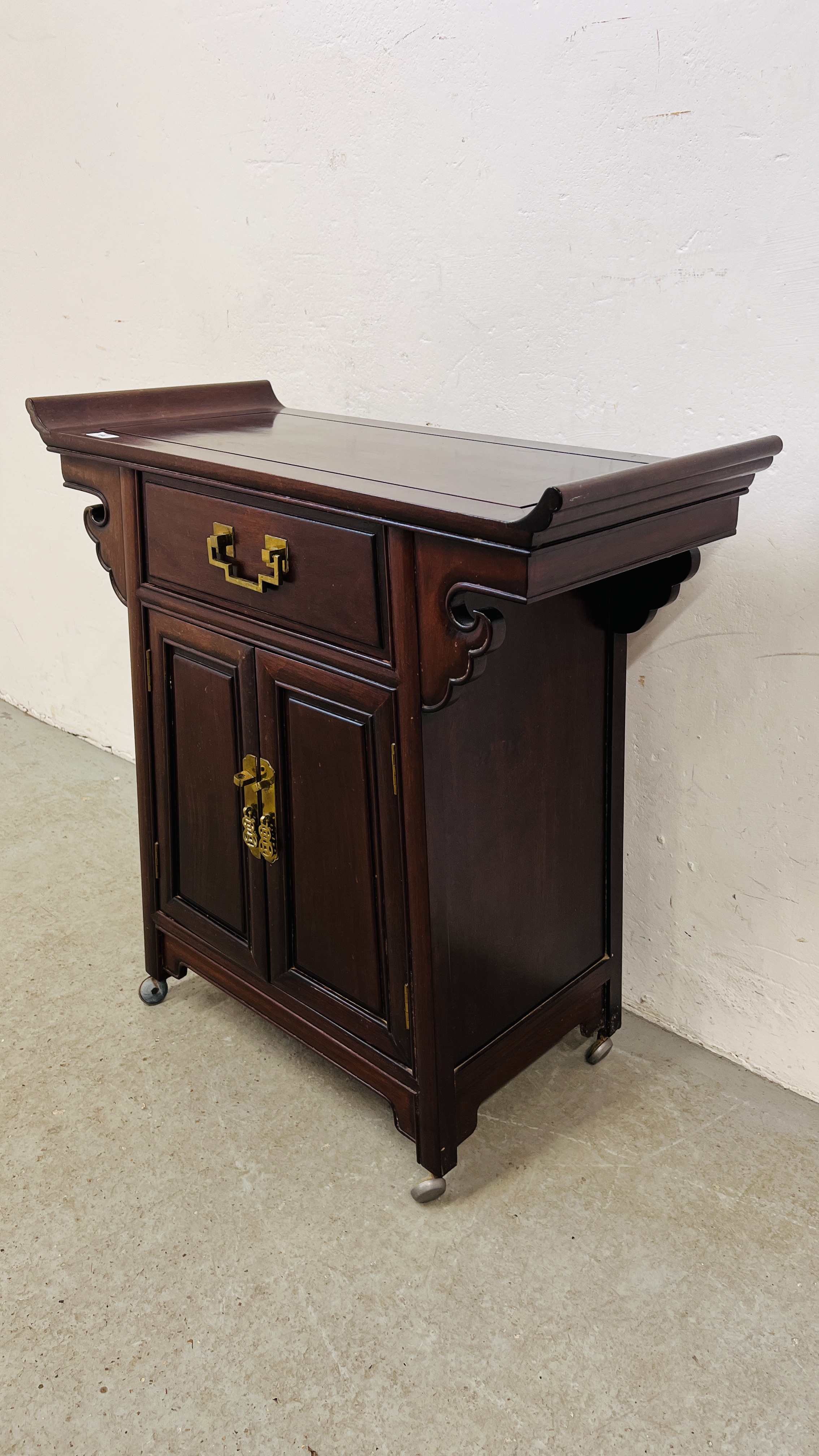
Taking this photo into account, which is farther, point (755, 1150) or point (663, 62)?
point (755, 1150)

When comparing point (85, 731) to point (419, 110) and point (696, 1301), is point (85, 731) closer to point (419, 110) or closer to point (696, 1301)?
point (419, 110)

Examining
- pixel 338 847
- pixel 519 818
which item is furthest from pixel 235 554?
pixel 519 818

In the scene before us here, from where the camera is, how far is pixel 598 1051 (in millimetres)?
2143

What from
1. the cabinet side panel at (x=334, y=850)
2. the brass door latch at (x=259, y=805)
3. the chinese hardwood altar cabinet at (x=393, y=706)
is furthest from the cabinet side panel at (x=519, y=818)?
the brass door latch at (x=259, y=805)

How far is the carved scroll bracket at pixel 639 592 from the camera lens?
1.79 metres

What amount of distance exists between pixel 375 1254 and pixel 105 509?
1.40m

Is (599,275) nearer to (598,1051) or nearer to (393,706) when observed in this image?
(393,706)

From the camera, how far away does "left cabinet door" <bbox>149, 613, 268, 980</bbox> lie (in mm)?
1937

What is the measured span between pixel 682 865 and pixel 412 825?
0.73m

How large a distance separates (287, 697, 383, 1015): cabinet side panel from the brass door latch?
4 centimetres

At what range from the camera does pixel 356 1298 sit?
1650 millimetres

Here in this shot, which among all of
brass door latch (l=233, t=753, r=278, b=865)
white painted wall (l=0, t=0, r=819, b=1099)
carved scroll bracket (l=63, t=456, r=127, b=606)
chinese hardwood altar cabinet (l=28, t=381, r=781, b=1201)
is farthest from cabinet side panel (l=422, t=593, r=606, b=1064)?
carved scroll bracket (l=63, t=456, r=127, b=606)

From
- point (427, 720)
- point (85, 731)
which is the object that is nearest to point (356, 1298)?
point (427, 720)

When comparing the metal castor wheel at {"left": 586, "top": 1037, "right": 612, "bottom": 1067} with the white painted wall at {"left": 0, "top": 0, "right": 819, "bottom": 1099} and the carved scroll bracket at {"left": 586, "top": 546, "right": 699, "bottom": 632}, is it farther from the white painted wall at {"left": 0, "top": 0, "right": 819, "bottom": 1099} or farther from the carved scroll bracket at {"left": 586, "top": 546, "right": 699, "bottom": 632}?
the carved scroll bracket at {"left": 586, "top": 546, "right": 699, "bottom": 632}
